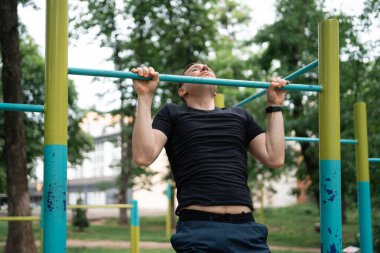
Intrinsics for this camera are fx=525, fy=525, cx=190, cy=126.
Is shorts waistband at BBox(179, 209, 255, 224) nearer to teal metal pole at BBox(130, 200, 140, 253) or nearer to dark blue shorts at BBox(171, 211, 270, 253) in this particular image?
dark blue shorts at BBox(171, 211, 270, 253)

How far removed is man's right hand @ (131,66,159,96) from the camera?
217 centimetres

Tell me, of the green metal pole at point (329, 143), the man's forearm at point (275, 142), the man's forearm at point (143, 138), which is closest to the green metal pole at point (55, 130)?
the man's forearm at point (143, 138)

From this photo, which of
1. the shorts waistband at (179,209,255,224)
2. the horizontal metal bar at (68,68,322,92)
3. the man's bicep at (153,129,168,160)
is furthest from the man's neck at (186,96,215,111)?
the shorts waistband at (179,209,255,224)

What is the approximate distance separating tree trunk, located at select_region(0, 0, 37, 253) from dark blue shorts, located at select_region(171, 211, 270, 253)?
6.44 metres

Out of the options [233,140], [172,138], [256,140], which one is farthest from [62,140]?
[256,140]

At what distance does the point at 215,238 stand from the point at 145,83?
696mm

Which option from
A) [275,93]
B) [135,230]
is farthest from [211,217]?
[135,230]

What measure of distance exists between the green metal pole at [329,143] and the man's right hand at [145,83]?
2.84ft

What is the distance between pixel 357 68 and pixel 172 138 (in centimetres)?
725

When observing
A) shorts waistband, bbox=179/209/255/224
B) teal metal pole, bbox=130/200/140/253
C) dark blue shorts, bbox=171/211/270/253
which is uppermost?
shorts waistband, bbox=179/209/255/224

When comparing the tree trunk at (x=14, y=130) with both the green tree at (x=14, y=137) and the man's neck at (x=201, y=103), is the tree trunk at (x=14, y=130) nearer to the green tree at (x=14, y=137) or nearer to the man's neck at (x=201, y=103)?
the green tree at (x=14, y=137)

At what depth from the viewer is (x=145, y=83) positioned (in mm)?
2193

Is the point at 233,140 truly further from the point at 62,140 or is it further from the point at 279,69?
the point at 279,69

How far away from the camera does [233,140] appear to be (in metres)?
2.22
